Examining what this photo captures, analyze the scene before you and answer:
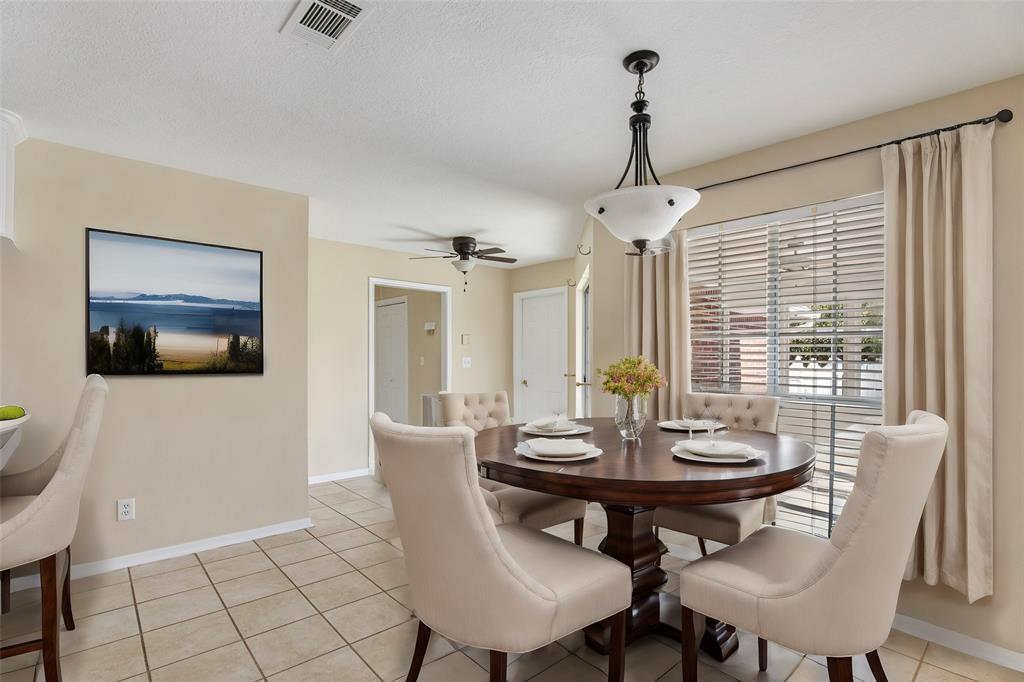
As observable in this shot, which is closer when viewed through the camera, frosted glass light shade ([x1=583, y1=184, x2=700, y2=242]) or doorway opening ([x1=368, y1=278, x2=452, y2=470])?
frosted glass light shade ([x1=583, y1=184, x2=700, y2=242])

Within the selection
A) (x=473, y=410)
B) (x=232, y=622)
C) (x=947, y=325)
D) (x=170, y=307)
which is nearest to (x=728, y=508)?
(x=947, y=325)

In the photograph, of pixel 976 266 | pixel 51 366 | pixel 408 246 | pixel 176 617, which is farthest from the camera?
pixel 408 246

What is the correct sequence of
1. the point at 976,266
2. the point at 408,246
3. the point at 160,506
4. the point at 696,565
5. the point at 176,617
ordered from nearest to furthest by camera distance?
1. the point at 696,565
2. the point at 976,266
3. the point at 176,617
4. the point at 160,506
5. the point at 408,246

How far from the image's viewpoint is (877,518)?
1349mm

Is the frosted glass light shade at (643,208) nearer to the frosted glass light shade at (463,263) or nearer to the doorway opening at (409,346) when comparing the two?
the frosted glass light shade at (463,263)

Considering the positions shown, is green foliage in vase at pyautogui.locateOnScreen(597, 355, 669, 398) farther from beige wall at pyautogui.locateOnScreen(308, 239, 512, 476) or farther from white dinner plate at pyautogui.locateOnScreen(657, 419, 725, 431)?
beige wall at pyautogui.locateOnScreen(308, 239, 512, 476)

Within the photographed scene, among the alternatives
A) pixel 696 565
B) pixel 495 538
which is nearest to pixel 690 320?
pixel 696 565

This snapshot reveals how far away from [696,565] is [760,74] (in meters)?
1.95

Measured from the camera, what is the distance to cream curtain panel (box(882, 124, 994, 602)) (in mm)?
2137

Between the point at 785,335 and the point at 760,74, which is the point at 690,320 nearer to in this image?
the point at 785,335

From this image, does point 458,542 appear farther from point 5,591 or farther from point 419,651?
point 5,591

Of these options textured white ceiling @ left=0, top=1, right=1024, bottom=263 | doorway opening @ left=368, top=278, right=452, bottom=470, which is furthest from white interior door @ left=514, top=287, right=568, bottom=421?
textured white ceiling @ left=0, top=1, right=1024, bottom=263

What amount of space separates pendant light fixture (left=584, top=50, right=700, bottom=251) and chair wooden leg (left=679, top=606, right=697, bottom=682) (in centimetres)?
136

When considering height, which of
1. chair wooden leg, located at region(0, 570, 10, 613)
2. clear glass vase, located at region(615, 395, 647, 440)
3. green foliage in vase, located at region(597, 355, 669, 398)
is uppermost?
green foliage in vase, located at region(597, 355, 669, 398)
